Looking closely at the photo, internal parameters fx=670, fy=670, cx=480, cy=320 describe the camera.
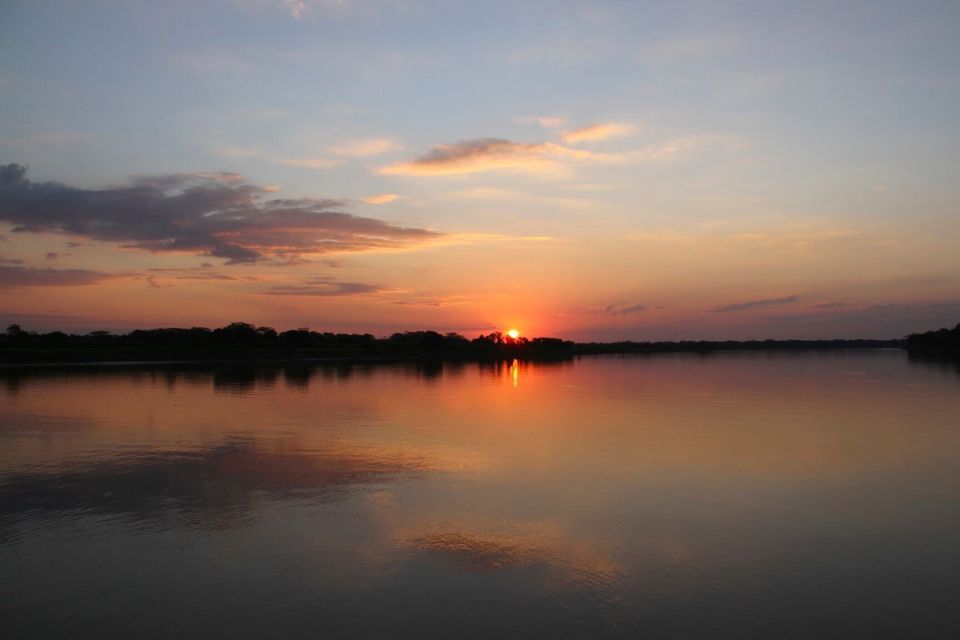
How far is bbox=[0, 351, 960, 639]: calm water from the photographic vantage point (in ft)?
25.9

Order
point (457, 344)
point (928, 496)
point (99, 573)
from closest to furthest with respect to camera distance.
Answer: point (99, 573) < point (928, 496) < point (457, 344)

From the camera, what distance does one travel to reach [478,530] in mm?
11031

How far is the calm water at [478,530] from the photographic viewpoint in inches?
311

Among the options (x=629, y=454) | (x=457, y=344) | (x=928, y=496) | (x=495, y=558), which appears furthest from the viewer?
(x=457, y=344)

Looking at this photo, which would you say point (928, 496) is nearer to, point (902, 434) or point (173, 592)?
point (902, 434)

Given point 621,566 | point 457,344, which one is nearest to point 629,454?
point 621,566

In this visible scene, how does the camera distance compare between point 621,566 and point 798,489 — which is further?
point 798,489

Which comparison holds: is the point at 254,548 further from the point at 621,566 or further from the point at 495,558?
the point at 621,566

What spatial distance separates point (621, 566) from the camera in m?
9.38

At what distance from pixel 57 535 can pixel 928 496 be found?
52.7ft

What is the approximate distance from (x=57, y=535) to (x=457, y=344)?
12654cm

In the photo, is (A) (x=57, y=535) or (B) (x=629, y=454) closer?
(A) (x=57, y=535)

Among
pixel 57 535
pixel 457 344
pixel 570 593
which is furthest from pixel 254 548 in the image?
pixel 457 344

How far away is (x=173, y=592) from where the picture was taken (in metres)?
8.49
